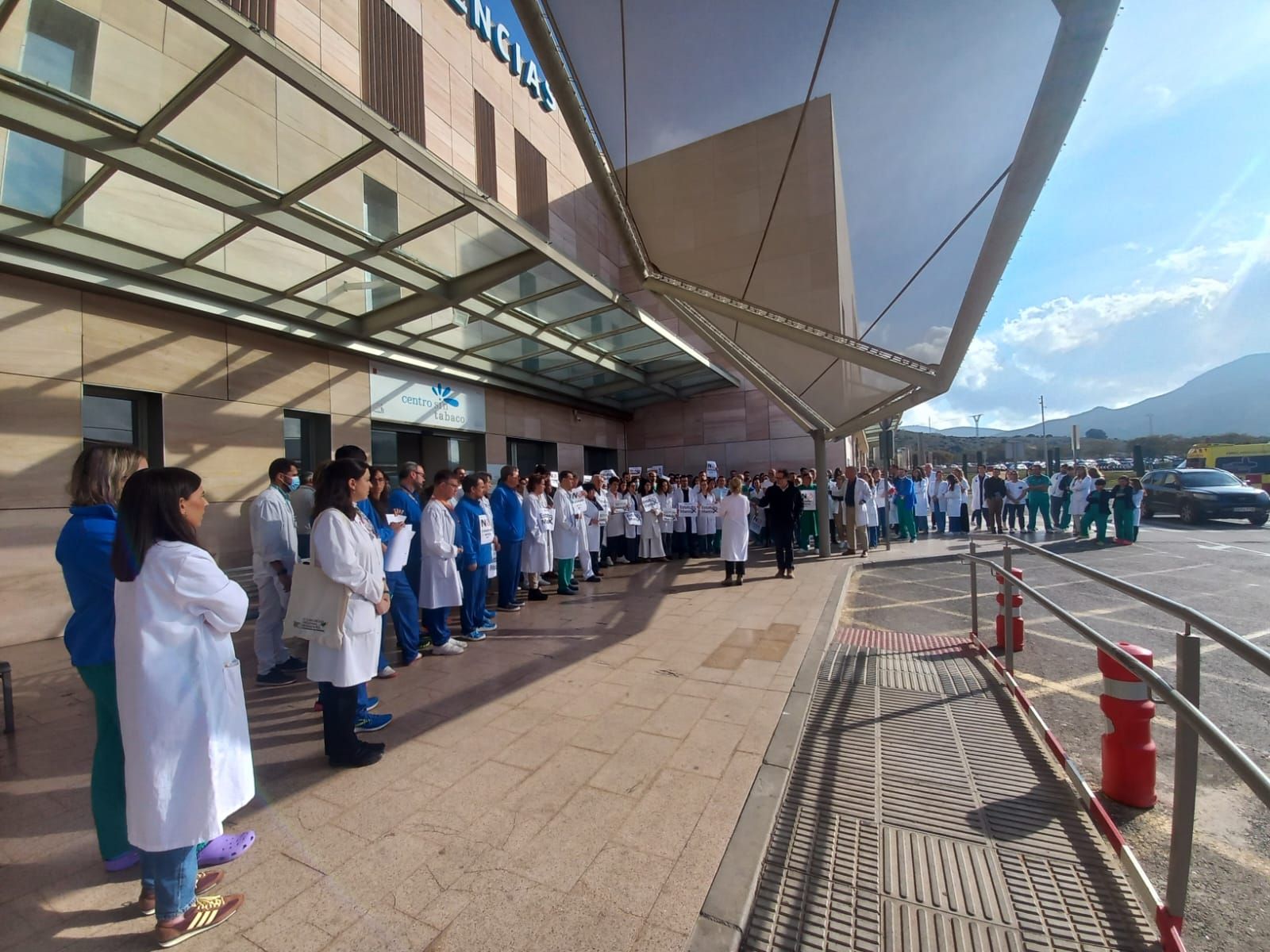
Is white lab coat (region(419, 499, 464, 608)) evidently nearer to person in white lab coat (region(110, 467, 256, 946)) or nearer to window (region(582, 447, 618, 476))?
person in white lab coat (region(110, 467, 256, 946))

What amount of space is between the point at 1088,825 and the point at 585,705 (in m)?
3.00

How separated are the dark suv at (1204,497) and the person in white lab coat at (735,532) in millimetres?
15470

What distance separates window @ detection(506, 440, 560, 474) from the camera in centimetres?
1479

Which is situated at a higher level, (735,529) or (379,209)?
(379,209)

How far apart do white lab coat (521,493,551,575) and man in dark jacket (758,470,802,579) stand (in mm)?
3914

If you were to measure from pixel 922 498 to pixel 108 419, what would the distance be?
17997mm

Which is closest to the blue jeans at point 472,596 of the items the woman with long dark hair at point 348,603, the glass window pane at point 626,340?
the woman with long dark hair at point 348,603

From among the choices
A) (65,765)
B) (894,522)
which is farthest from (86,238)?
(894,522)

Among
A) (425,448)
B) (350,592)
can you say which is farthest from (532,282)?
(350,592)

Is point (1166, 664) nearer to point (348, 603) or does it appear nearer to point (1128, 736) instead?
point (1128, 736)

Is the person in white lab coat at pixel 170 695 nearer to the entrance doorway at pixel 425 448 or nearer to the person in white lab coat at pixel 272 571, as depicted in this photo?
the person in white lab coat at pixel 272 571

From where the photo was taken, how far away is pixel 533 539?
8.12 m

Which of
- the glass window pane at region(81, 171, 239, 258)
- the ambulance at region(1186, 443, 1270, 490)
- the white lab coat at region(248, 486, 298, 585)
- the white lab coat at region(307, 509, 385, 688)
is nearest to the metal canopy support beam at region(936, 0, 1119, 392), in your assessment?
the white lab coat at region(307, 509, 385, 688)

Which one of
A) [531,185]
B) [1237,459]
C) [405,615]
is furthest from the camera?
[1237,459]
